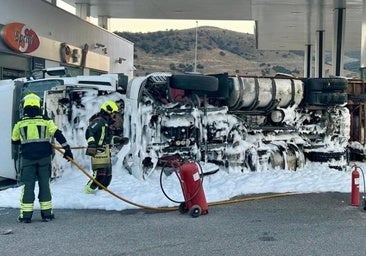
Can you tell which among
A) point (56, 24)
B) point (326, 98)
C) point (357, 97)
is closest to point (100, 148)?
point (326, 98)

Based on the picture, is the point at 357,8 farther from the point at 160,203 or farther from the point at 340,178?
the point at 160,203

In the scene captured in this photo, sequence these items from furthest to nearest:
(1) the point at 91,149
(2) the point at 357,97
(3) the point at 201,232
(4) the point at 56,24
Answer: (4) the point at 56,24
(2) the point at 357,97
(1) the point at 91,149
(3) the point at 201,232

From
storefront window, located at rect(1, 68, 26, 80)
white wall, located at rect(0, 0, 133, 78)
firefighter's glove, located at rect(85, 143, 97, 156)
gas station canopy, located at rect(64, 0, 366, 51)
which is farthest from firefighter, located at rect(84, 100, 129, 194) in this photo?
gas station canopy, located at rect(64, 0, 366, 51)

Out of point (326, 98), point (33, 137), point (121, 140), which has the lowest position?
point (121, 140)

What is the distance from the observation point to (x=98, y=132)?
835 cm

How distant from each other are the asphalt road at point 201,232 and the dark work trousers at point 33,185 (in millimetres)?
187

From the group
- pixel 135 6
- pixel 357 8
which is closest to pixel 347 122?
pixel 357 8

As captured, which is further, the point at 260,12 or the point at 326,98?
the point at 260,12

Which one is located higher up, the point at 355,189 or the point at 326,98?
the point at 326,98

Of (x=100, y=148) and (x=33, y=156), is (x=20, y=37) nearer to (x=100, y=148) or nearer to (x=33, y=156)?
(x=100, y=148)

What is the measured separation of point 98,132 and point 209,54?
88281mm

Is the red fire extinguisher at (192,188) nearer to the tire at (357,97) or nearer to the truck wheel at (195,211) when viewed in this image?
the truck wheel at (195,211)

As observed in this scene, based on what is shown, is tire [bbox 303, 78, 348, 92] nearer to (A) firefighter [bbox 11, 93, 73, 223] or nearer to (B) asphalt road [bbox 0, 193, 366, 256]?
(B) asphalt road [bbox 0, 193, 366, 256]

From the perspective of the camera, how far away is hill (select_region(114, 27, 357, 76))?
85562 millimetres
